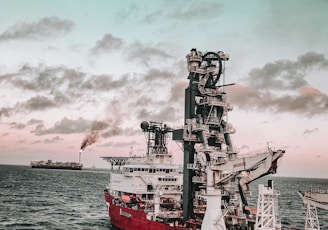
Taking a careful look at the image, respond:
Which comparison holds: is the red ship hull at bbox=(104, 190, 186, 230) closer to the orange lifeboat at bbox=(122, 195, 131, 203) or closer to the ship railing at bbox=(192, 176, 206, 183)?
the orange lifeboat at bbox=(122, 195, 131, 203)

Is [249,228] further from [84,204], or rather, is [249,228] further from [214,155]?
[84,204]

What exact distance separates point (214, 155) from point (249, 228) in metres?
7.99

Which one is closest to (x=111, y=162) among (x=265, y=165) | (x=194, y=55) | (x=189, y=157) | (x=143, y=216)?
(x=143, y=216)

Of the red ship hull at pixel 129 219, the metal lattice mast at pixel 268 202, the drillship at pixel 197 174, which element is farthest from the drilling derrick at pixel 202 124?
the metal lattice mast at pixel 268 202

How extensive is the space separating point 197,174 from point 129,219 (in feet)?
37.5

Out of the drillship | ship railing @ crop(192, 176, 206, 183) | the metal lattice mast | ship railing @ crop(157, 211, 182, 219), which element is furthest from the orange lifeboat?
the metal lattice mast

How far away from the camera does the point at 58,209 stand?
6450cm

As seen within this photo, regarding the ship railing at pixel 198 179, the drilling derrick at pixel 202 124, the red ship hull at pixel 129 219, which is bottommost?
the red ship hull at pixel 129 219

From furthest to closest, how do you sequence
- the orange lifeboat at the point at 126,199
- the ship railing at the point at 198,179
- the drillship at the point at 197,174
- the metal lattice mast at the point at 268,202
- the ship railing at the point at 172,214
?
the orange lifeboat at the point at 126,199 → the ship railing at the point at 172,214 → the ship railing at the point at 198,179 → the drillship at the point at 197,174 → the metal lattice mast at the point at 268,202

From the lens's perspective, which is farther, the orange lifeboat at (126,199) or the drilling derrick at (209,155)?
the orange lifeboat at (126,199)

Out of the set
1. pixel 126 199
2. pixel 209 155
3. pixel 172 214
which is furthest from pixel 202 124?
pixel 126 199

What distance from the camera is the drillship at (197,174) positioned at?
31031mm

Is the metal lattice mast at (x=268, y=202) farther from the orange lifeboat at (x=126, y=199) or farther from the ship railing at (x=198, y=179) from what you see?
the orange lifeboat at (x=126, y=199)

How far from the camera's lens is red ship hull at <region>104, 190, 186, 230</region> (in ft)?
125
